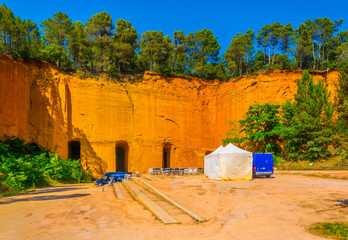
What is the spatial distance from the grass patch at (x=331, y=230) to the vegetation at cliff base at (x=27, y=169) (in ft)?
44.0

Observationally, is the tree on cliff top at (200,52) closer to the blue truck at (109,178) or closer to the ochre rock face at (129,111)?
the ochre rock face at (129,111)

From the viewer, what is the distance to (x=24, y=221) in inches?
251

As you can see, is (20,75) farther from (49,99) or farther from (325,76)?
(325,76)

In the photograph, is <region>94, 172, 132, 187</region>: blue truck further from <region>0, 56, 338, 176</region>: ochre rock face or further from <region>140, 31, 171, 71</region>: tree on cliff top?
<region>140, 31, 171, 71</region>: tree on cliff top

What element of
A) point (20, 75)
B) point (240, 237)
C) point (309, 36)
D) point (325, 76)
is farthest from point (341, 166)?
point (20, 75)

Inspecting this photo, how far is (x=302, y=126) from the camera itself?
25.1 meters

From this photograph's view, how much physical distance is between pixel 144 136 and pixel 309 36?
104ft

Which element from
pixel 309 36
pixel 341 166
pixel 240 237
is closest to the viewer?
pixel 240 237

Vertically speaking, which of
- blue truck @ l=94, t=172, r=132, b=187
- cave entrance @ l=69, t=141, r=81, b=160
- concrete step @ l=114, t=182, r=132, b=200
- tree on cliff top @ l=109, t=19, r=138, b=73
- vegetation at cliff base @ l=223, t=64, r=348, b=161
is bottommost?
blue truck @ l=94, t=172, r=132, b=187

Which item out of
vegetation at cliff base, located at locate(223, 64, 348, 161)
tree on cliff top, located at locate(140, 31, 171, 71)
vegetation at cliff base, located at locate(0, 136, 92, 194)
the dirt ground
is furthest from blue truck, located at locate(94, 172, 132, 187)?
tree on cliff top, located at locate(140, 31, 171, 71)

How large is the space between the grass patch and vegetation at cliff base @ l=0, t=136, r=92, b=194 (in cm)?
1341

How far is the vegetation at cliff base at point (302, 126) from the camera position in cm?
2434

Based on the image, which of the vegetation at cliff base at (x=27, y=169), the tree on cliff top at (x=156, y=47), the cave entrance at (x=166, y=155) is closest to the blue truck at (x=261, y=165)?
the vegetation at cliff base at (x=27, y=169)

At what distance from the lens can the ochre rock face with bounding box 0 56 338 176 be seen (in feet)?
82.9
